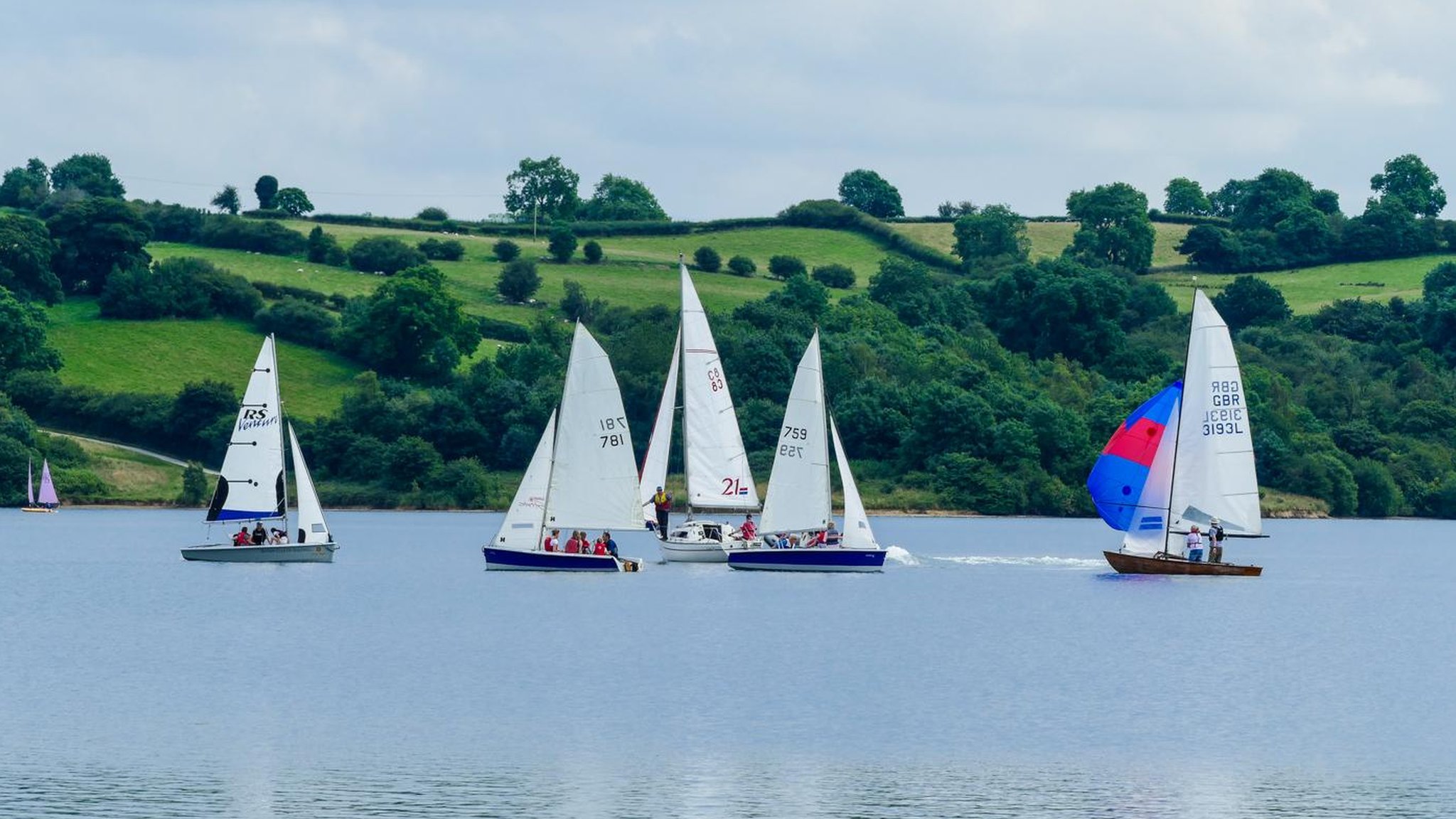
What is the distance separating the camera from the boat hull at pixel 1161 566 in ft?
241

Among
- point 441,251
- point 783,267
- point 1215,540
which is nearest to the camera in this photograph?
point 1215,540

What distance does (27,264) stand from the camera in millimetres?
155250

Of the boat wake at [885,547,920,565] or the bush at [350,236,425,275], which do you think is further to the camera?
the bush at [350,236,425,275]

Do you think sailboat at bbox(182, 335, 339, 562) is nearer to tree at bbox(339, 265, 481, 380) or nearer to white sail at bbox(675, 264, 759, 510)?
white sail at bbox(675, 264, 759, 510)

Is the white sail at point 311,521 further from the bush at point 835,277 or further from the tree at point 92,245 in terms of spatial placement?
the bush at point 835,277

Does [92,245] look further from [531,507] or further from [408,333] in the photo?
[531,507]

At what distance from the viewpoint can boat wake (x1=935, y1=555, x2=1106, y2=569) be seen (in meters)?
85.1

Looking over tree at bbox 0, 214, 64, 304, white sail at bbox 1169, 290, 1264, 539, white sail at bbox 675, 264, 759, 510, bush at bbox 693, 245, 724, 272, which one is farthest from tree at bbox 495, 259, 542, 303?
white sail at bbox 1169, 290, 1264, 539

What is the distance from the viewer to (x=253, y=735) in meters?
39.1

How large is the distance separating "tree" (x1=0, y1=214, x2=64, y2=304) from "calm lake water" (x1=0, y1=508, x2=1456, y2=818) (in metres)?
79.3

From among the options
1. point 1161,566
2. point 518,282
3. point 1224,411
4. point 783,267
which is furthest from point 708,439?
point 783,267

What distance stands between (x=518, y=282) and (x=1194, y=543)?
99.8 metres

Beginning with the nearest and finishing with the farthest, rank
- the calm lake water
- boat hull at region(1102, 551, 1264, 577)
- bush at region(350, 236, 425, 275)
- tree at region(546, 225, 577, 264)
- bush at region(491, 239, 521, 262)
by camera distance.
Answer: the calm lake water
boat hull at region(1102, 551, 1264, 577)
bush at region(350, 236, 425, 275)
bush at region(491, 239, 521, 262)
tree at region(546, 225, 577, 264)

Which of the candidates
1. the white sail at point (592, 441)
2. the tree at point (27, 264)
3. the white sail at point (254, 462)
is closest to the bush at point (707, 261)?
the tree at point (27, 264)
